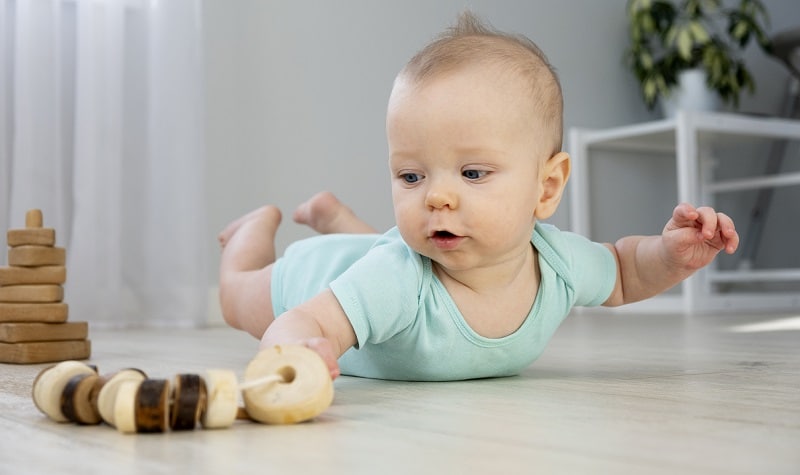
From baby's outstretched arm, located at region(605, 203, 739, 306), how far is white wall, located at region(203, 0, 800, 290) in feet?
5.06

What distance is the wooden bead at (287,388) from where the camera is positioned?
2.23 feet

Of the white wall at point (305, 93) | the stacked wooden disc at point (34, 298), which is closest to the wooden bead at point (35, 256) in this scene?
the stacked wooden disc at point (34, 298)

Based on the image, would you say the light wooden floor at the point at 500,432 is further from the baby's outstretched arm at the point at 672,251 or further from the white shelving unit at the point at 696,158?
the white shelving unit at the point at 696,158

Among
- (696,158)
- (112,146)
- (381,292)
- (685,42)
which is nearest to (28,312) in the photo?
(381,292)

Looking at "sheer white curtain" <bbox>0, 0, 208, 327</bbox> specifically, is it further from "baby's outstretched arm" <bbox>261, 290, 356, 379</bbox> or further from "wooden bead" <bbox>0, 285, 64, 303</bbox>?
"baby's outstretched arm" <bbox>261, 290, 356, 379</bbox>

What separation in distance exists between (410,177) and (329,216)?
2.06ft

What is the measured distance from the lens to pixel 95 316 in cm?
223

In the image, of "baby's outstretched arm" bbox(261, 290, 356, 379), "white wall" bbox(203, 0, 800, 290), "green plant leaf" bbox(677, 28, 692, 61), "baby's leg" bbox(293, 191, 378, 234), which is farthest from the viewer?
"green plant leaf" bbox(677, 28, 692, 61)

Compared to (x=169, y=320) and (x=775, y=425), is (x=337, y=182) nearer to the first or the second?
(x=169, y=320)

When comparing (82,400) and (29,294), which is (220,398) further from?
(29,294)

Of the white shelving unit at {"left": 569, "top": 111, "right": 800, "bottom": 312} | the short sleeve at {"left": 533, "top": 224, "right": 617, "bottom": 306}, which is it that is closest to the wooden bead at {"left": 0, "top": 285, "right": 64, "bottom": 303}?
the short sleeve at {"left": 533, "top": 224, "right": 617, "bottom": 306}

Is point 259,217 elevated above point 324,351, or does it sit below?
above

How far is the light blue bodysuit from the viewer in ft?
2.97

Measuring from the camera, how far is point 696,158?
2.85 meters
